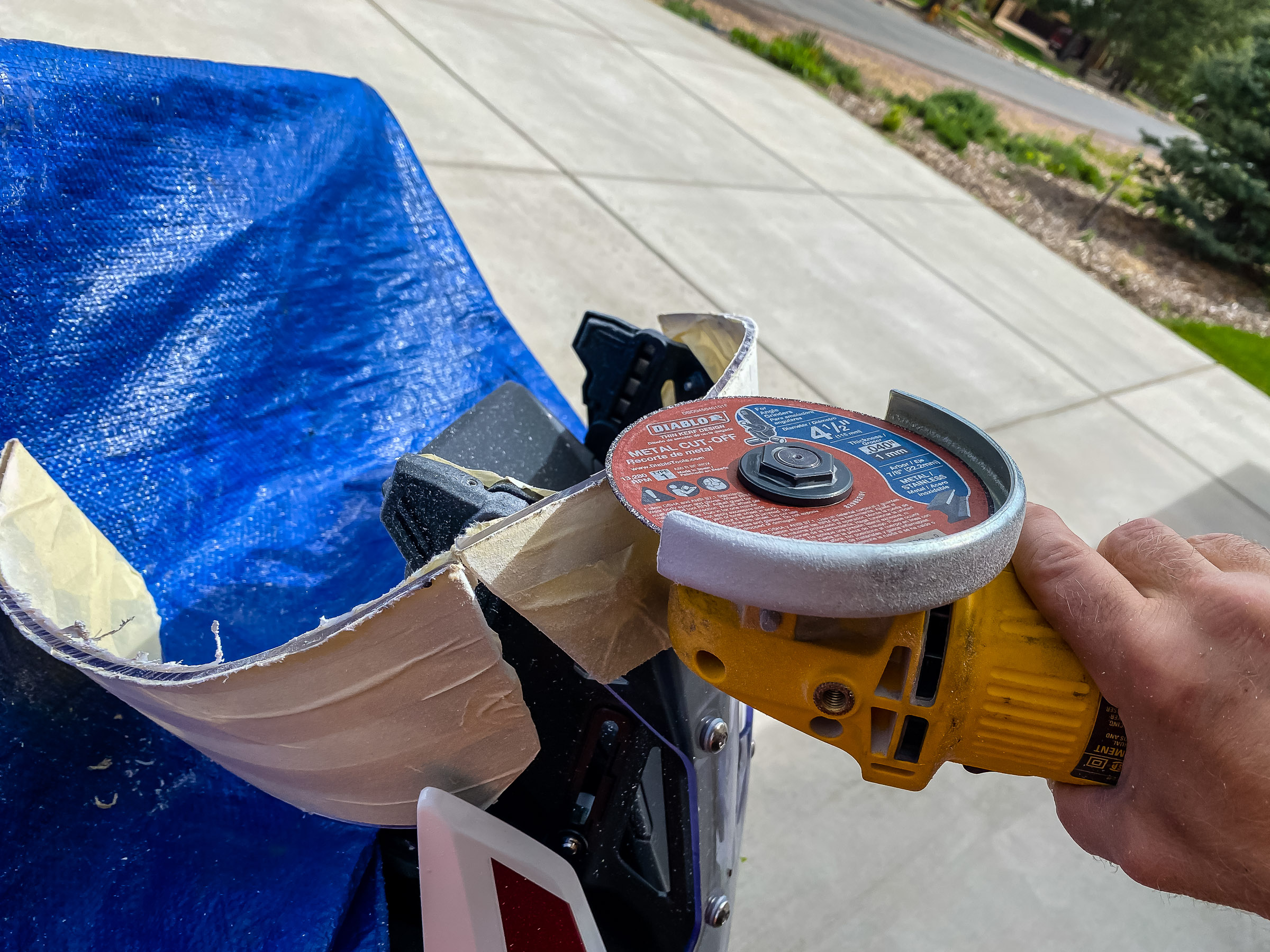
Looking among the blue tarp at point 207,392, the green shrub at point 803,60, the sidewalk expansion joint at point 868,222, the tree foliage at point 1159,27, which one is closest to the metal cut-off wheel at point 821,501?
the blue tarp at point 207,392

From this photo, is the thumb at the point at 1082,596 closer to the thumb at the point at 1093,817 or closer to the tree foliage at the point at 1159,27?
the thumb at the point at 1093,817

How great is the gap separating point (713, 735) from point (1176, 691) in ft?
1.59

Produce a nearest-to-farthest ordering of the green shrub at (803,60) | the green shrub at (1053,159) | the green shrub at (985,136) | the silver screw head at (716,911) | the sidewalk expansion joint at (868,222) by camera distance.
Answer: the silver screw head at (716,911)
the sidewalk expansion joint at (868,222)
the green shrub at (803,60)
the green shrub at (985,136)
the green shrub at (1053,159)

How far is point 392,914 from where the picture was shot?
1230 millimetres

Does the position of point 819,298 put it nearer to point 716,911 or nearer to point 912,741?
point 716,911

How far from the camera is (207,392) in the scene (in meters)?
1.67

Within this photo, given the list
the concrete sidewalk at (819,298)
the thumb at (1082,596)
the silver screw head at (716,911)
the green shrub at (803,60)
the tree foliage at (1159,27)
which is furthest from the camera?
the tree foliage at (1159,27)

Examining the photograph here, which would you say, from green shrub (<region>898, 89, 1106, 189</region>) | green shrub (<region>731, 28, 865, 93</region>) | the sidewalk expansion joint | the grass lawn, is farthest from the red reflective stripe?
green shrub (<region>898, 89, 1106, 189</region>)

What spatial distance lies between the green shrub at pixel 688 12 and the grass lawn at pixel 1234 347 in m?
4.92

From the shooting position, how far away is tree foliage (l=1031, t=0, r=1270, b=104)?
28.1 m

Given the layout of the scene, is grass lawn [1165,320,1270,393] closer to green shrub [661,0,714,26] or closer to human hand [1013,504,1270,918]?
green shrub [661,0,714,26]

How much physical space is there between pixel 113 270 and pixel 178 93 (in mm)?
351

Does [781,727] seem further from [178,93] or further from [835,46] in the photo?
[835,46]

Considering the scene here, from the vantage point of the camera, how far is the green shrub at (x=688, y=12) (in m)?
8.15
